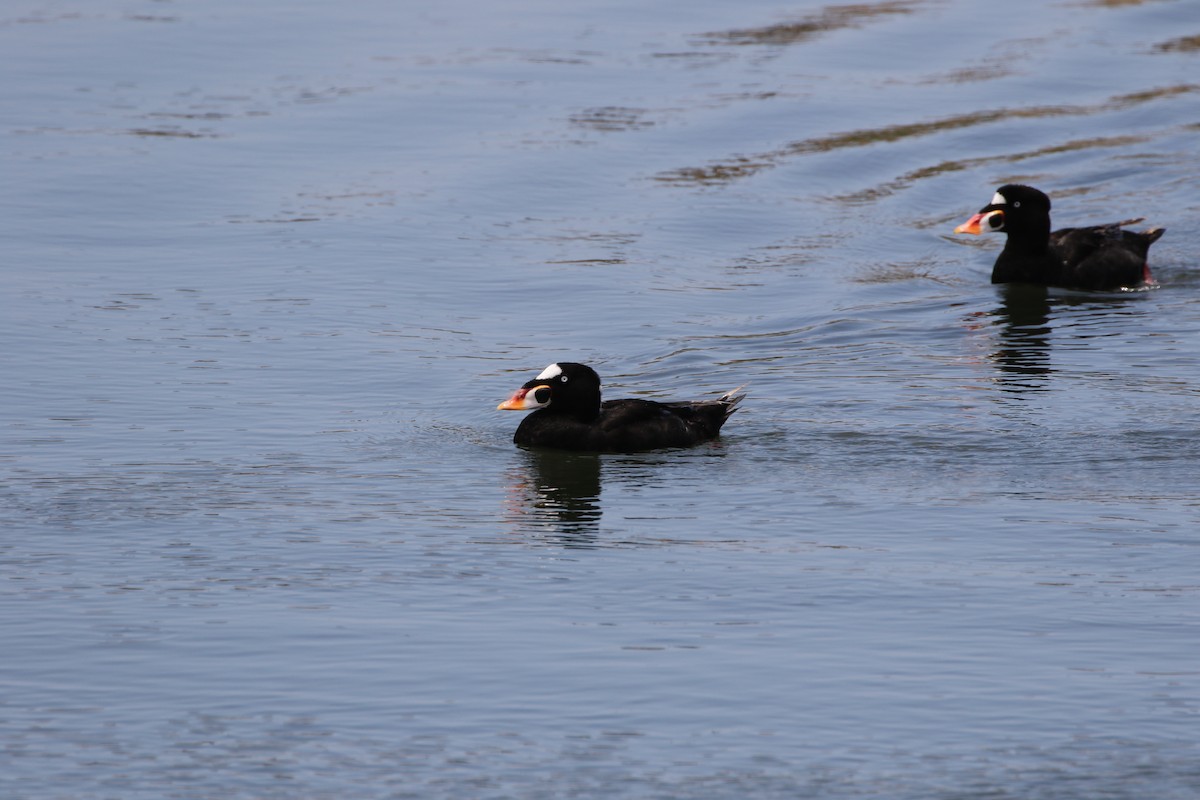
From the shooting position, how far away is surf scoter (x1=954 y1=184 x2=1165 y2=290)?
69.1 feet

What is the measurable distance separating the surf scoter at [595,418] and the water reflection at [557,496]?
0.54ft

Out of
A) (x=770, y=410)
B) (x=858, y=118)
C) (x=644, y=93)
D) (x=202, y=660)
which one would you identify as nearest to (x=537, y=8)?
(x=644, y=93)

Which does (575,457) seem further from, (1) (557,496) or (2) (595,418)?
(1) (557,496)

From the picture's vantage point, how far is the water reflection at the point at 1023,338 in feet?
55.5

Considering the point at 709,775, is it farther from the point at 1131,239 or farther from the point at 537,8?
the point at 537,8

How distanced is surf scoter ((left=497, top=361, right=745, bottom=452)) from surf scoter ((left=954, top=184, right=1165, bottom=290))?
746cm

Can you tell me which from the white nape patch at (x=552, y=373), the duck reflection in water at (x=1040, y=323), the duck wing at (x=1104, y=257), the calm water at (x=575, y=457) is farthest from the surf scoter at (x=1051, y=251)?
the white nape patch at (x=552, y=373)

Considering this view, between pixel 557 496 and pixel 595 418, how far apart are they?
4.26ft

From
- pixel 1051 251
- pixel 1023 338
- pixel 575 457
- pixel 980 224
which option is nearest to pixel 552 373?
pixel 575 457

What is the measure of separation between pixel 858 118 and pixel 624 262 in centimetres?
912

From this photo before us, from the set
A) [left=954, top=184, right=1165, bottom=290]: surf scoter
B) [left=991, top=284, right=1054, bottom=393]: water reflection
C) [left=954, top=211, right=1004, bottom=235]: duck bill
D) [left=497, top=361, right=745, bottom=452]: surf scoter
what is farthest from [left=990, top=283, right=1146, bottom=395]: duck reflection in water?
[left=497, top=361, right=745, bottom=452]: surf scoter

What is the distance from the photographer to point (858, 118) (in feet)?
96.8

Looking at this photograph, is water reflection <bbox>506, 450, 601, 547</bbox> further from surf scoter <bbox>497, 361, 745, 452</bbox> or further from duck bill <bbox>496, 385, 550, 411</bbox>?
duck bill <bbox>496, 385, 550, 411</bbox>

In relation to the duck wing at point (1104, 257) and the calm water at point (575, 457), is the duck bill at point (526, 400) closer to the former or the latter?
the calm water at point (575, 457)
